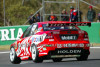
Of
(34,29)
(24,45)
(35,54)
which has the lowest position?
(35,54)

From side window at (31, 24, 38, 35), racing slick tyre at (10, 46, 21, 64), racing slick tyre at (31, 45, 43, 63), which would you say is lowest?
racing slick tyre at (10, 46, 21, 64)

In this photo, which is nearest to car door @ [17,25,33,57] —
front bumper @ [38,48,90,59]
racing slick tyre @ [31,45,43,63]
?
racing slick tyre @ [31,45,43,63]

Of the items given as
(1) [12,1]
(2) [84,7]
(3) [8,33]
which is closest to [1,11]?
(1) [12,1]

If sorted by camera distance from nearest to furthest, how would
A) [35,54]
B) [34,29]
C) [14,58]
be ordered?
1. [35,54]
2. [34,29]
3. [14,58]

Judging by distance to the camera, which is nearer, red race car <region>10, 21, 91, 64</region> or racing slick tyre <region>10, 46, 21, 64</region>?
red race car <region>10, 21, 91, 64</region>

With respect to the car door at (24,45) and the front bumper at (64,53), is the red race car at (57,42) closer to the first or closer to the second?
the front bumper at (64,53)

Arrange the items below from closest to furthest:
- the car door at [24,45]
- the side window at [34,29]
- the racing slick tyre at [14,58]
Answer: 1. the side window at [34,29]
2. the car door at [24,45]
3. the racing slick tyre at [14,58]

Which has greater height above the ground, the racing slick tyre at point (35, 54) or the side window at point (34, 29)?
the side window at point (34, 29)

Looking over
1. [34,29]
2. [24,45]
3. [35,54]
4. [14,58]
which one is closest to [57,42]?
[35,54]

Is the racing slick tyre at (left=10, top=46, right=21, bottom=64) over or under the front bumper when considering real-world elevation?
under

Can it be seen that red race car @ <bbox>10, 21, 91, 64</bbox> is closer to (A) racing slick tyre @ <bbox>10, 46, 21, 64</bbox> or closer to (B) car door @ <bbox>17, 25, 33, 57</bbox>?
(B) car door @ <bbox>17, 25, 33, 57</bbox>

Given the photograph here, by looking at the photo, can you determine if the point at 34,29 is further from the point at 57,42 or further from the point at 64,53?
the point at 64,53

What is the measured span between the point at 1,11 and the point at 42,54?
1459 inches

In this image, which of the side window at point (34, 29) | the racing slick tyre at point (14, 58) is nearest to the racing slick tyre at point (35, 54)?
the side window at point (34, 29)
